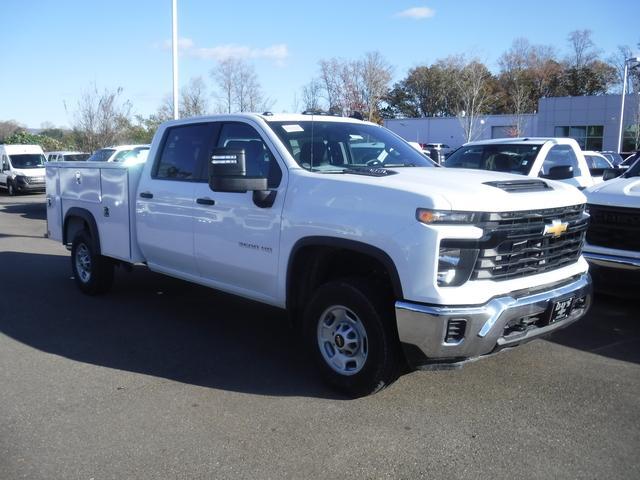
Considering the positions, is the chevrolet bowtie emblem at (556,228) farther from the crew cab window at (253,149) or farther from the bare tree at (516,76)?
the bare tree at (516,76)

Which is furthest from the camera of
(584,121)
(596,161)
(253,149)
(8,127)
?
(8,127)

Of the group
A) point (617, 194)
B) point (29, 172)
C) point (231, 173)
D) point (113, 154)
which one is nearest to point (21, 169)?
point (29, 172)

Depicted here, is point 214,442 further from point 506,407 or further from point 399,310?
point 506,407

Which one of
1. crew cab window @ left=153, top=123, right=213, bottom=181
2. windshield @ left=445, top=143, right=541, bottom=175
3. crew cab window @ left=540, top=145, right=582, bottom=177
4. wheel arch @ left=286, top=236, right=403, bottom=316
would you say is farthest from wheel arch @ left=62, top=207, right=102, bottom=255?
crew cab window @ left=540, top=145, right=582, bottom=177

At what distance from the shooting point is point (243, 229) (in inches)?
189

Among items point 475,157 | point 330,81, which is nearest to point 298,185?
point 475,157

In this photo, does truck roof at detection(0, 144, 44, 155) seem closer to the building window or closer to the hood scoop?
the hood scoop

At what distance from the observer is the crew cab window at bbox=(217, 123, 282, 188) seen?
4641 mm

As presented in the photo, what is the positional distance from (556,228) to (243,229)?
2344 millimetres

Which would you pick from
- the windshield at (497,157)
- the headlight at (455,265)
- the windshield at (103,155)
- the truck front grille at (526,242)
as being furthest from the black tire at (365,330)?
the windshield at (103,155)

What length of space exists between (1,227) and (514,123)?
4036 cm

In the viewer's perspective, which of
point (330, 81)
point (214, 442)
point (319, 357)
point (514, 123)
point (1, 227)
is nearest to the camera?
point (214, 442)

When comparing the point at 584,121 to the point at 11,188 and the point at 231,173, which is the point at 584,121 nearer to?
the point at 11,188

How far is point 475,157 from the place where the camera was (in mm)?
9898
